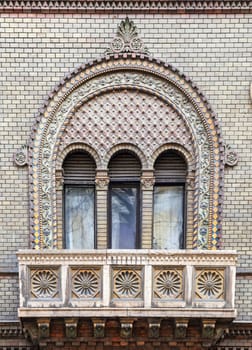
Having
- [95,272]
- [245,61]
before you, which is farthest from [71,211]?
[245,61]

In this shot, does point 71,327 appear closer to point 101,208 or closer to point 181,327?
point 181,327

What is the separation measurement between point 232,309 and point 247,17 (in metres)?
4.61

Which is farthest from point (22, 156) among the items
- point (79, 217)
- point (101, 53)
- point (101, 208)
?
point (101, 53)

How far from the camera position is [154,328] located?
21.2 ft

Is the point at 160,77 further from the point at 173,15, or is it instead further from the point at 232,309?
the point at 232,309

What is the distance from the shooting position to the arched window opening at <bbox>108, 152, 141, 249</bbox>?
722 cm

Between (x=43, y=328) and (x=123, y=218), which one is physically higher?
(x=123, y=218)

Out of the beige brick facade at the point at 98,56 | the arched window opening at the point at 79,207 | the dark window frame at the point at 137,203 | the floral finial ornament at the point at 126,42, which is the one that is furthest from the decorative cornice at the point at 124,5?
the dark window frame at the point at 137,203

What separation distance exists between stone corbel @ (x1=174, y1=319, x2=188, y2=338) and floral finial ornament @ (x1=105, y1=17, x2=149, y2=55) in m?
4.31

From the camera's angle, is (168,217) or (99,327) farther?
(168,217)

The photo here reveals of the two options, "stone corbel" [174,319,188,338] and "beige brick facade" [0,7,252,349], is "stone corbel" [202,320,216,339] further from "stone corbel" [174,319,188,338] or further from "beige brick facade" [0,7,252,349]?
"beige brick facade" [0,7,252,349]

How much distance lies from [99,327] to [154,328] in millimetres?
846

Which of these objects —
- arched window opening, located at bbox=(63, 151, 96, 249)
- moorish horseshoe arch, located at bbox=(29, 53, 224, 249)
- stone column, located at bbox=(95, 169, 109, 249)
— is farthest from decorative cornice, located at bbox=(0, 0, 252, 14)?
stone column, located at bbox=(95, 169, 109, 249)

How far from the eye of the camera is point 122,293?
636 cm
